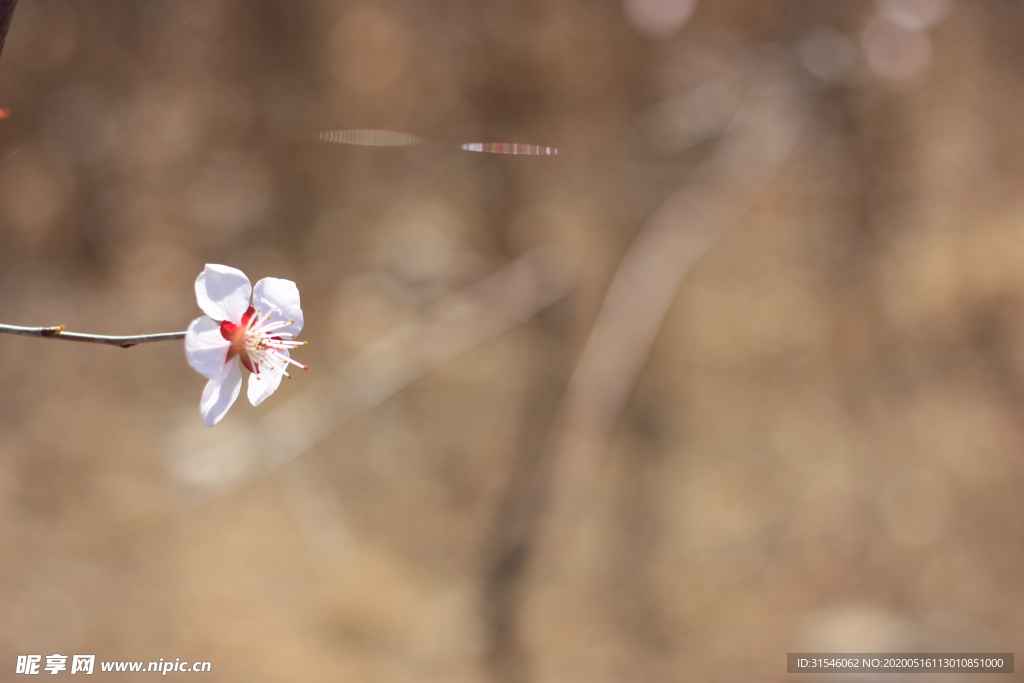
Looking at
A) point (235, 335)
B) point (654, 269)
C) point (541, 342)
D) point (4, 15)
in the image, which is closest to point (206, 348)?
point (235, 335)

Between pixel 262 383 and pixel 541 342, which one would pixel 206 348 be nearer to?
pixel 262 383

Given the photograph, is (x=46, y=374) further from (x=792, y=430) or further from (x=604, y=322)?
(x=792, y=430)

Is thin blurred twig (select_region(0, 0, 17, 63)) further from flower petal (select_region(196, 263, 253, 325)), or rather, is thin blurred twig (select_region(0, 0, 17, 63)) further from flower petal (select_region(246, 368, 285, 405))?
flower petal (select_region(246, 368, 285, 405))


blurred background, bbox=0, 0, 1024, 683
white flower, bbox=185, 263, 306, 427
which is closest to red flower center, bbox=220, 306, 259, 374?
white flower, bbox=185, 263, 306, 427

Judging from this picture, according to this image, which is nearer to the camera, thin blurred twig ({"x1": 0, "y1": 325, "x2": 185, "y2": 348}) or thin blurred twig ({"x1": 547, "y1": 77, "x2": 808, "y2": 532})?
thin blurred twig ({"x1": 0, "y1": 325, "x2": 185, "y2": 348})

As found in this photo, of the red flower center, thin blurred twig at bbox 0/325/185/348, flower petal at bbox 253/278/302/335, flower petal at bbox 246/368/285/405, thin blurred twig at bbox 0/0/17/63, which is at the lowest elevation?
thin blurred twig at bbox 0/325/185/348

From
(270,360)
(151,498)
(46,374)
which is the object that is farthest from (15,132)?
(46,374)
